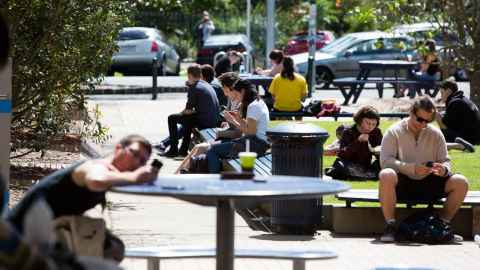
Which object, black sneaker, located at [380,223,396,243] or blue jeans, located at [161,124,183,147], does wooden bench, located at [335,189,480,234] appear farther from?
blue jeans, located at [161,124,183,147]

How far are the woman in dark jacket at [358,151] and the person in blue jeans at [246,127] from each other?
953 mm

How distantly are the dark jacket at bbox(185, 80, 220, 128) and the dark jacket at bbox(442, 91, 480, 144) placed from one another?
3198 mm

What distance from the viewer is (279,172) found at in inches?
486

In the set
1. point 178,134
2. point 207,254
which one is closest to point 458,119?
point 178,134

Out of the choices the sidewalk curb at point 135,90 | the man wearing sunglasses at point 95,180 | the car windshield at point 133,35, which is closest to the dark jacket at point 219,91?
the sidewalk curb at point 135,90

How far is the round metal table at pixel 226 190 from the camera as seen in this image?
7.04 metres

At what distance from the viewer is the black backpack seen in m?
11.8

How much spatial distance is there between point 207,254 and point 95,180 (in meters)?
1.65

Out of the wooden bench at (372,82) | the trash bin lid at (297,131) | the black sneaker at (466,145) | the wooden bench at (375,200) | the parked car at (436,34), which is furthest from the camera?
the wooden bench at (372,82)

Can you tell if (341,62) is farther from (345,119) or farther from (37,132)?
(37,132)

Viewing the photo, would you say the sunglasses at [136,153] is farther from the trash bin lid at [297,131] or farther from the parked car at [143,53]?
the parked car at [143,53]

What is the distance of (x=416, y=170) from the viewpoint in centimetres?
1177

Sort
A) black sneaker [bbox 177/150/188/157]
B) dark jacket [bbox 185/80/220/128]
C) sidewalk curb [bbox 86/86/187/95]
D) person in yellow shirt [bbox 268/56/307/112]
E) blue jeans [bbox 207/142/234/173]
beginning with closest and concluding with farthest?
1. blue jeans [bbox 207/142/234/173]
2. dark jacket [bbox 185/80/220/128]
3. black sneaker [bbox 177/150/188/157]
4. person in yellow shirt [bbox 268/56/307/112]
5. sidewalk curb [bbox 86/86/187/95]

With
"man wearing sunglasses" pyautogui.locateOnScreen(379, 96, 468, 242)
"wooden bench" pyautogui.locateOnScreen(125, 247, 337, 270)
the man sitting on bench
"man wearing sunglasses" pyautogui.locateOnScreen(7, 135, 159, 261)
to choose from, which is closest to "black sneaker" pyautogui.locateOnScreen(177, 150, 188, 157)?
the man sitting on bench
